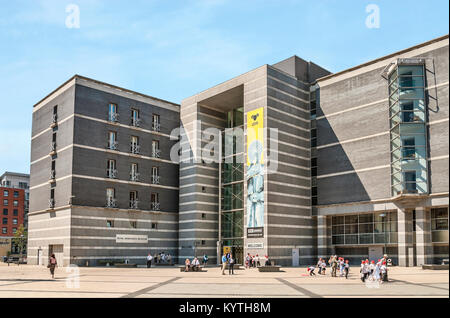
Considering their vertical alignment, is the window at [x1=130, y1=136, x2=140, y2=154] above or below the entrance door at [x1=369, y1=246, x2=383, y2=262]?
above

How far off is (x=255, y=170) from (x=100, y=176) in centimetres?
1864

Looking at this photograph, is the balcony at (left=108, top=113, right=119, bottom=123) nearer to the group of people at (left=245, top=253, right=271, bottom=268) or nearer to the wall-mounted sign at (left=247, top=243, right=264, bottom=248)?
the wall-mounted sign at (left=247, top=243, right=264, bottom=248)

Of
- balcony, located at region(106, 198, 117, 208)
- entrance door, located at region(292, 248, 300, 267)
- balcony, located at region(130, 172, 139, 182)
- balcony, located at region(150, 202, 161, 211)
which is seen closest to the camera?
entrance door, located at region(292, 248, 300, 267)

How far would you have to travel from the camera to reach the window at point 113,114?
58.8 metres

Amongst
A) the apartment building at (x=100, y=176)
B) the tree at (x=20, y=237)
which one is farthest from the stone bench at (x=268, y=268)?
the tree at (x=20, y=237)

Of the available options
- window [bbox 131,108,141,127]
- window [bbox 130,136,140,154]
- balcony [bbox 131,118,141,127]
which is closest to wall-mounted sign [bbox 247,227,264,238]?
window [bbox 130,136,140,154]

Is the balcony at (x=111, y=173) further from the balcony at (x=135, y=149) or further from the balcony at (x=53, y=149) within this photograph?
the balcony at (x=53, y=149)

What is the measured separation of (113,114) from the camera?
59250 millimetres

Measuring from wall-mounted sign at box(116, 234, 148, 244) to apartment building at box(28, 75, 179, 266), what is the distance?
0.40 feet

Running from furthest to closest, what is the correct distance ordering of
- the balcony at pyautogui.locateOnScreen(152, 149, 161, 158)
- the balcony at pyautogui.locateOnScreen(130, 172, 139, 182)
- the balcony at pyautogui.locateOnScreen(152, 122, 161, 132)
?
the balcony at pyautogui.locateOnScreen(152, 122, 161, 132), the balcony at pyautogui.locateOnScreen(152, 149, 161, 158), the balcony at pyautogui.locateOnScreen(130, 172, 139, 182)

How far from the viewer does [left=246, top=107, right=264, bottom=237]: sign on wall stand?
179 ft

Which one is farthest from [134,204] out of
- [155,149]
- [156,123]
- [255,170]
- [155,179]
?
[255,170]

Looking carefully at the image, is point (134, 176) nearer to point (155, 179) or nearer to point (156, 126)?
point (155, 179)
